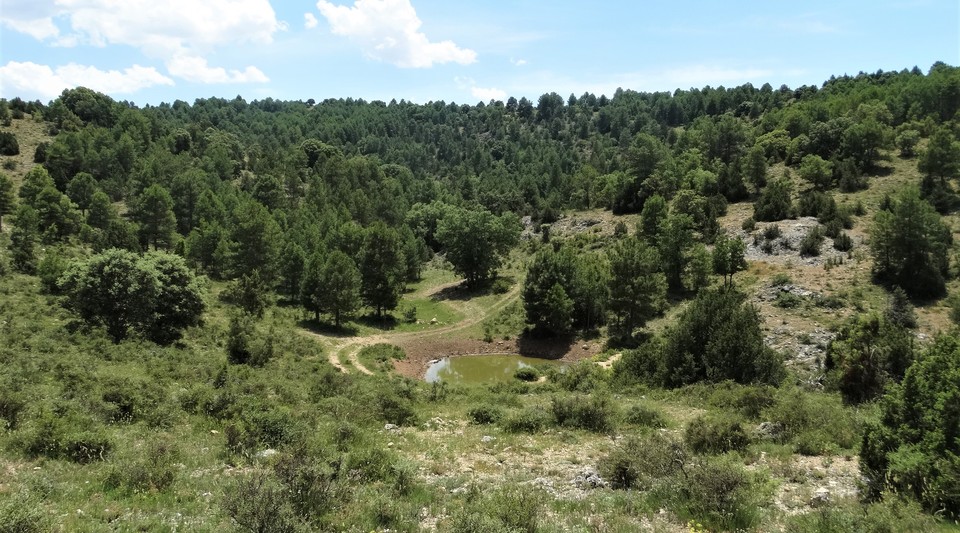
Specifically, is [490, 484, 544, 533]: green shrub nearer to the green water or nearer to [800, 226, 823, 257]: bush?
the green water

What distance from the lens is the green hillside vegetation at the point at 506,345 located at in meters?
12.4

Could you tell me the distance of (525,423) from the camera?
72.6ft

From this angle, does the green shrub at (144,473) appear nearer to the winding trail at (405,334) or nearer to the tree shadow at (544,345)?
the winding trail at (405,334)

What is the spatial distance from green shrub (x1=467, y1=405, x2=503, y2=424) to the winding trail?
60.5 feet

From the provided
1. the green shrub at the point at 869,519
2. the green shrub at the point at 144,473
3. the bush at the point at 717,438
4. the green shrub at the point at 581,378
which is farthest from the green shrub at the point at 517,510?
the green shrub at the point at 581,378

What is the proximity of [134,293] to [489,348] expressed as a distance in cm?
3138

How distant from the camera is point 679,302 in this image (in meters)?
56.2

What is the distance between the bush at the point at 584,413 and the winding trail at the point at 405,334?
71.2ft

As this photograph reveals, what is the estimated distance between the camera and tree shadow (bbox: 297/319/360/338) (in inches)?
2058

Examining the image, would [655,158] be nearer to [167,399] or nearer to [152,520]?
[167,399]

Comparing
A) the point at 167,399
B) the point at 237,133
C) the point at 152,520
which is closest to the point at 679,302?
the point at 167,399

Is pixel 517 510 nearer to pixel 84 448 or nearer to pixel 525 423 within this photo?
pixel 525 423

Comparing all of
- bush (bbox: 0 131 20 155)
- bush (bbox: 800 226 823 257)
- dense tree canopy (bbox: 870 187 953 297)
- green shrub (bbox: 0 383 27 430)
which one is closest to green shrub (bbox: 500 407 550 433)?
green shrub (bbox: 0 383 27 430)

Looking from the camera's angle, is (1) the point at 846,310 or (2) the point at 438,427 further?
(1) the point at 846,310
